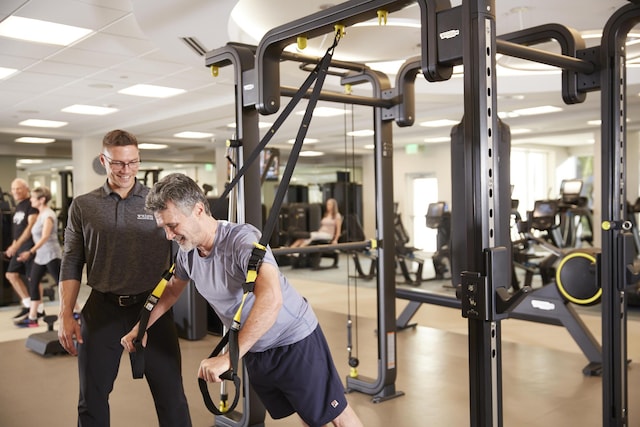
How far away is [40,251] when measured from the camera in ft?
19.9

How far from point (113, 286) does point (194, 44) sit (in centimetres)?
345

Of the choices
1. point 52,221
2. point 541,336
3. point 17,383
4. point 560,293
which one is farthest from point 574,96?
point 52,221

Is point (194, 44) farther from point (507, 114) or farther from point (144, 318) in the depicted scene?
point (507, 114)

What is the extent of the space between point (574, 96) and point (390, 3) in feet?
3.86

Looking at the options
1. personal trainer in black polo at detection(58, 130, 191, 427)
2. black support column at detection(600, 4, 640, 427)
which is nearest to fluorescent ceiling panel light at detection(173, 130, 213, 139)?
personal trainer in black polo at detection(58, 130, 191, 427)

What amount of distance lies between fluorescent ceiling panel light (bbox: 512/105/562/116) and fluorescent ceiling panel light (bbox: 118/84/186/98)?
522 cm

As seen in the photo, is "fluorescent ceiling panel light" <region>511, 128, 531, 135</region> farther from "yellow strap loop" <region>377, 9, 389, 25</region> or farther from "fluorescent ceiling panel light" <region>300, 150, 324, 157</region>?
"yellow strap loop" <region>377, 9, 389, 25</region>

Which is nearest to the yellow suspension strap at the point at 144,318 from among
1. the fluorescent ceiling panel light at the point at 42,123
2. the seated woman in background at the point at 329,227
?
the seated woman in background at the point at 329,227

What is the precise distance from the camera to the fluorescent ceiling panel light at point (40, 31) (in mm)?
4934

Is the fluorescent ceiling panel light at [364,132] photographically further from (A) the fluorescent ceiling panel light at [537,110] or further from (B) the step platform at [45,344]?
(B) the step platform at [45,344]

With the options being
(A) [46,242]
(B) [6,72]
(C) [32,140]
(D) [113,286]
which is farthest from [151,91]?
(C) [32,140]

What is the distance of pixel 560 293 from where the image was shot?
4559 mm

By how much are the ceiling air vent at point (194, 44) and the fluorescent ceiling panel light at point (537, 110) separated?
18.4ft

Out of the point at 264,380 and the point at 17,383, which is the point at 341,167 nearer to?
the point at 17,383
